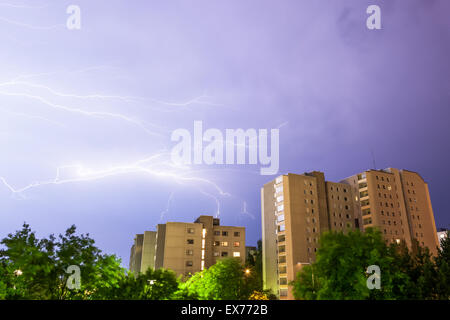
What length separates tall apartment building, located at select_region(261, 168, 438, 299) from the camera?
7944 cm

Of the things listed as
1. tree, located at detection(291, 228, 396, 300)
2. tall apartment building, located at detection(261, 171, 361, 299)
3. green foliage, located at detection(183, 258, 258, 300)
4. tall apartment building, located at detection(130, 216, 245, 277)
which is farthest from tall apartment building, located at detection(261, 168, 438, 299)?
tree, located at detection(291, 228, 396, 300)

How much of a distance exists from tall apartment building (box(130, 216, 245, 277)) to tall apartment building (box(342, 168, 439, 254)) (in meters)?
31.8

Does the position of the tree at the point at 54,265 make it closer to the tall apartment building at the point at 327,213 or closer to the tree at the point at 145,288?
the tree at the point at 145,288

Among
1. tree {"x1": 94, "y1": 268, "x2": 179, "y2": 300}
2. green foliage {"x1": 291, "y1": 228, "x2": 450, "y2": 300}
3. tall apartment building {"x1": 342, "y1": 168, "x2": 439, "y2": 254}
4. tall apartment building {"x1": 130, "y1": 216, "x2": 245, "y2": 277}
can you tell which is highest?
tall apartment building {"x1": 342, "y1": 168, "x2": 439, "y2": 254}

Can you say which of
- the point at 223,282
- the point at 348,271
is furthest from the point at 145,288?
the point at 223,282

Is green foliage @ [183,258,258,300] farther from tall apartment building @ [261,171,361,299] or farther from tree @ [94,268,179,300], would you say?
tree @ [94,268,179,300]

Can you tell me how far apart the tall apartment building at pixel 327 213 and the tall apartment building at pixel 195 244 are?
27.3 feet

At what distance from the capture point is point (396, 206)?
290 feet

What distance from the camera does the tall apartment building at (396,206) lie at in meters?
85.4

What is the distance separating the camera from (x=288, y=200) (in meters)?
81.8

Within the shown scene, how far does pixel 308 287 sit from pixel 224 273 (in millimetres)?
33773

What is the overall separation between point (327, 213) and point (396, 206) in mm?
17795
